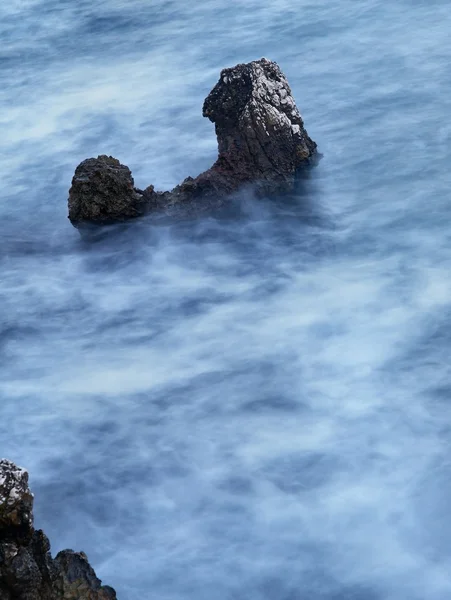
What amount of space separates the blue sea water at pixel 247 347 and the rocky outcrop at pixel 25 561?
1116mm

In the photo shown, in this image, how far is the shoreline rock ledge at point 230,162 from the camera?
473 inches

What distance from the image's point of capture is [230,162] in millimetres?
12219

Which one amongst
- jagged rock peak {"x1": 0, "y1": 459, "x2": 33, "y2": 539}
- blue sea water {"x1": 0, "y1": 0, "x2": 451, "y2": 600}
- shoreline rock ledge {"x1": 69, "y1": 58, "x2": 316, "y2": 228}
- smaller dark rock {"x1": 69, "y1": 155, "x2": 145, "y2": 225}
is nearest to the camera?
jagged rock peak {"x1": 0, "y1": 459, "x2": 33, "y2": 539}

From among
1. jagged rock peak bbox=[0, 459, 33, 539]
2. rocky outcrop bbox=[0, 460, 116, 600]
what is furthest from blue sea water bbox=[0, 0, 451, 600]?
jagged rock peak bbox=[0, 459, 33, 539]

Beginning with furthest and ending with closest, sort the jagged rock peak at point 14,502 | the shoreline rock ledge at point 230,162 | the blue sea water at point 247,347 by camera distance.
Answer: the shoreline rock ledge at point 230,162 < the blue sea water at point 247,347 < the jagged rock peak at point 14,502

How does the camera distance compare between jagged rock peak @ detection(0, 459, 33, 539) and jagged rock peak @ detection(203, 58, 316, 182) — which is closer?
jagged rock peak @ detection(0, 459, 33, 539)

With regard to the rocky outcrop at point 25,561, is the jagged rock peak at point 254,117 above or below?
above

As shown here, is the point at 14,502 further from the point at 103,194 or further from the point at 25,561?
the point at 103,194

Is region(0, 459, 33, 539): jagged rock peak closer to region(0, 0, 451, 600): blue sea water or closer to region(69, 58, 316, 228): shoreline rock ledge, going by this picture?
region(0, 0, 451, 600): blue sea water

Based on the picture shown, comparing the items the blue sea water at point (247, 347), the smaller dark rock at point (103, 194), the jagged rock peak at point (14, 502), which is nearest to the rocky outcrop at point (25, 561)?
the jagged rock peak at point (14, 502)

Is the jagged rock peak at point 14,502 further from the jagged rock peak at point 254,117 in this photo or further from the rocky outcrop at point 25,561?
the jagged rock peak at point 254,117

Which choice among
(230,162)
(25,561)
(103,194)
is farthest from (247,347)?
(25,561)

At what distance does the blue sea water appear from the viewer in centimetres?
830

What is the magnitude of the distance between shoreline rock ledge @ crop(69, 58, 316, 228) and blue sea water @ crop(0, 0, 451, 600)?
0.84 ft
